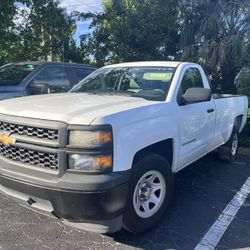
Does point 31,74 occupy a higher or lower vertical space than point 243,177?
higher

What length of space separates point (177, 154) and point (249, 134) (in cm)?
543

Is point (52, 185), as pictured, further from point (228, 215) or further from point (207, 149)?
point (207, 149)

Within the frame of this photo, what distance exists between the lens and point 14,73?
8047 mm

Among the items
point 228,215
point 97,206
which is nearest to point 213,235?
point 228,215

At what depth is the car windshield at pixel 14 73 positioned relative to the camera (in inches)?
302

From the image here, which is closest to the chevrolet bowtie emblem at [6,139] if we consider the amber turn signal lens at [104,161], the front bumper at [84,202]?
the front bumper at [84,202]

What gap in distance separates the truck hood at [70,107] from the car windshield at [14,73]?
393 centimetres

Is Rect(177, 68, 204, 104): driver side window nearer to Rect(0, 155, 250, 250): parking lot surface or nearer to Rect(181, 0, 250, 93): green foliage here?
Rect(0, 155, 250, 250): parking lot surface

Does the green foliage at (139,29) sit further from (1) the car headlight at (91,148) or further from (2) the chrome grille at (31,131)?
(1) the car headlight at (91,148)

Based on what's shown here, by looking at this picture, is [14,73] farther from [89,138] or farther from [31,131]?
[89,138]

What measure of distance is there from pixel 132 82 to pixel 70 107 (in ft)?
4.59

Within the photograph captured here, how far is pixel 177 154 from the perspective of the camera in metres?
4.14

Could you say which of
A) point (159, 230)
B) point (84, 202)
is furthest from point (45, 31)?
point (84, 202)

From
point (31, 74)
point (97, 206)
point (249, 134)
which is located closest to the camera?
point (97, 206)
